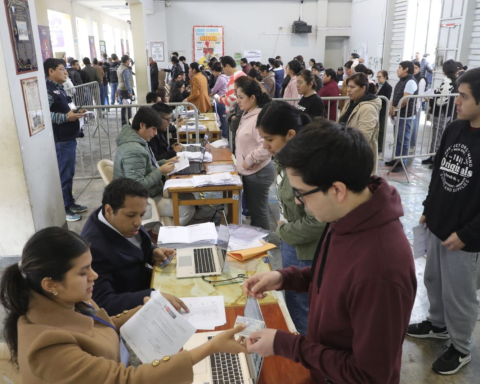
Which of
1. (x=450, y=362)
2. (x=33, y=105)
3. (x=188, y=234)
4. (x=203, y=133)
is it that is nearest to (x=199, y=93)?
(x=203, y=133)

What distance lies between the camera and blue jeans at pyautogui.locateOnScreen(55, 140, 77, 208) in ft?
14.6

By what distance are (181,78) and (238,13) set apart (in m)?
6.70

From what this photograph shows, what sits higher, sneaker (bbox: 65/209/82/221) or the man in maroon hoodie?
the man in maroon hoodie

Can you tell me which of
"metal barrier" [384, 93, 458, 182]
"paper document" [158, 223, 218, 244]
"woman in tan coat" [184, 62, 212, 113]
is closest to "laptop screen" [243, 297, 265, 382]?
"paper document" [158, 223, 218, 244]

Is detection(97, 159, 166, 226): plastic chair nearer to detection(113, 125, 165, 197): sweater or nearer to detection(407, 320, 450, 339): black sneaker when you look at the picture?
detection(113, 125, 165, 197): sweater

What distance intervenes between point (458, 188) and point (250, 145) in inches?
70.4

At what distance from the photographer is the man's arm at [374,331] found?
925mm

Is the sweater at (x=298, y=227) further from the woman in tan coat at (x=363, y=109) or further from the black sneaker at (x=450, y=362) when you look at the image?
the woman in tan coat at (x=363, y=109)

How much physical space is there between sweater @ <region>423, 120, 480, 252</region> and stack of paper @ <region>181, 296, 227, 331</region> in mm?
1268

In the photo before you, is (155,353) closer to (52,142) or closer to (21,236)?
(21,236)

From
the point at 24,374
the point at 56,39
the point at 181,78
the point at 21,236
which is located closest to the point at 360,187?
the point at 24,374

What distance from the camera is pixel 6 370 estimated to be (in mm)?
1339

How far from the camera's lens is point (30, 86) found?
3.42 metres

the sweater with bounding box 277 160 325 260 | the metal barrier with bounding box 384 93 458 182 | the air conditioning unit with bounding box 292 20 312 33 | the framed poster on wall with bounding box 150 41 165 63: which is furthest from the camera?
the air conditioning unit with bounding box 292 20 312 33
